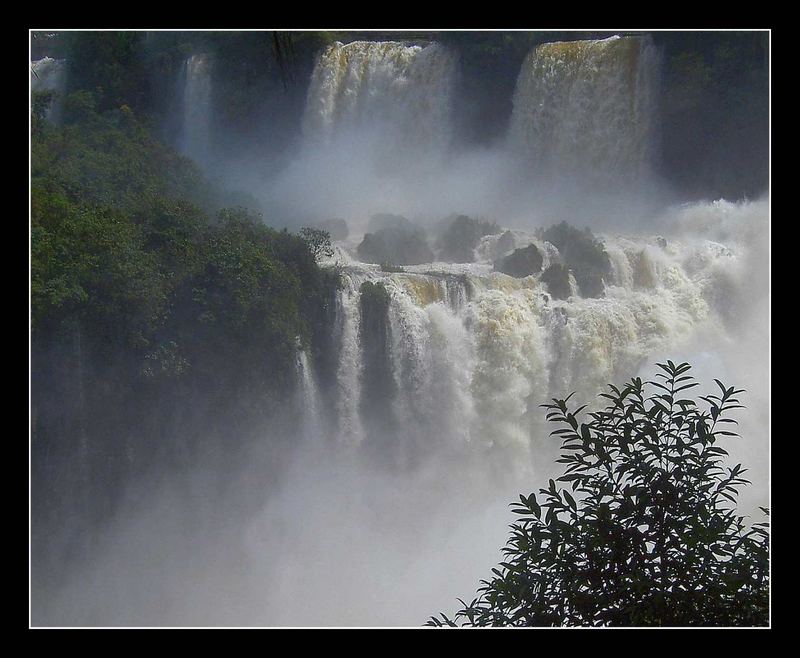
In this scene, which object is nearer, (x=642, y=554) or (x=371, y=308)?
(x=642, y=554)

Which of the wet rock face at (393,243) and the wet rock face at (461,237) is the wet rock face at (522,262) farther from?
the wet rock face at (393,243)

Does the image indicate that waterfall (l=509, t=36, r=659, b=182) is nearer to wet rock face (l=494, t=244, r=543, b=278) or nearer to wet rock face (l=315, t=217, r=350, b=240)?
wet rock face (l=494, t=244, r=543, b=278)

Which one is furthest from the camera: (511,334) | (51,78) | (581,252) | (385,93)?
(385,93)

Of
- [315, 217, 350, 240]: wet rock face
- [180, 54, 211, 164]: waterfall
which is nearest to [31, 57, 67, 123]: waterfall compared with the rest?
[180, 54, 211, 164]: waterfall

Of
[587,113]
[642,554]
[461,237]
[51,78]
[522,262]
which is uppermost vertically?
[587,113]

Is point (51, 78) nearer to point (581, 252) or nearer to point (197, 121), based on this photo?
point (197, 121)

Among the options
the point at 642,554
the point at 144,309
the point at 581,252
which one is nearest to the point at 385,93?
the point at 581,252

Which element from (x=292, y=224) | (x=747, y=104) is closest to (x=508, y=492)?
(x=292, y=224)

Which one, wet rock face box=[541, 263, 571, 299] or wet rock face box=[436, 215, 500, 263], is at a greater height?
wet rock face box=[436, 215, 500, 263]
